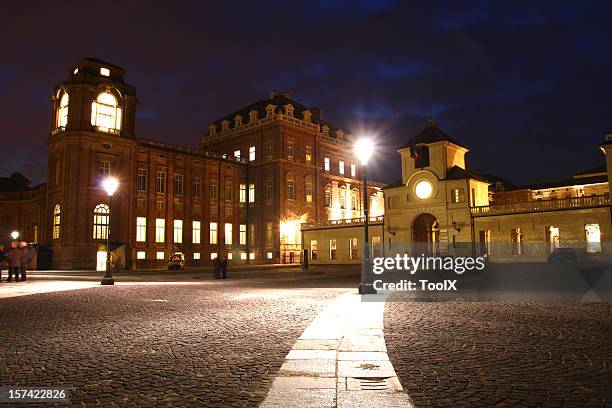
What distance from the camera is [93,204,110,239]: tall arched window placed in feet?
159

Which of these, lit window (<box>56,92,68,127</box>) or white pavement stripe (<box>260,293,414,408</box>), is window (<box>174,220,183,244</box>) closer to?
lit window (<box>56,92,68,127</box>)

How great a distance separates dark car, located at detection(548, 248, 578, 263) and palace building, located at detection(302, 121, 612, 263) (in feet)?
4.09

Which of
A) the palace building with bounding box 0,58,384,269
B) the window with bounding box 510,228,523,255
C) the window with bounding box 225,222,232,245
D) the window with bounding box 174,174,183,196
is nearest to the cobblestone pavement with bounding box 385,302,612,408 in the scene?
the window with bounding box 510,228,523,255

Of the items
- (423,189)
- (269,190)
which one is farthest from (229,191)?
(423,189)

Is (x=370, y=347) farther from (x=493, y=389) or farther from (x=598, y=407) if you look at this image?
(x=598, y=407)

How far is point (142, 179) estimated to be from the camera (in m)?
54.2

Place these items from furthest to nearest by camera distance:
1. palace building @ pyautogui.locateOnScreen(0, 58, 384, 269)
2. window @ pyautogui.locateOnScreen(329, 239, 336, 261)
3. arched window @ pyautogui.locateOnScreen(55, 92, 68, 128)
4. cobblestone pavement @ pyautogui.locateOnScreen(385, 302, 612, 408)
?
window @ pyautogui.locateOnScreen(329, 239, 336, 261), arched window @ pyautogui.locateOnScreen(55, 92, 68, 128), palace building @ pyautogui.locateOnScreen(0, 58, 384, 269), cobblestone pavement @ pyautogui.locateOnScreen(385, 302, 612, 408)

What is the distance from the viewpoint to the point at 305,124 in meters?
68.8

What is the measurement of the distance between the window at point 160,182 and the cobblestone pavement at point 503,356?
49.2 metres

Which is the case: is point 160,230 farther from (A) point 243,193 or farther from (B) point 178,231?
(A) point 243,193

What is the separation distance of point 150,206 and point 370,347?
50898 millimetres

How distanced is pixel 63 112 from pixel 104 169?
8.28m

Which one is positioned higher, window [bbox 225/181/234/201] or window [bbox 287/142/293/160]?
window [bbox 287/142/293/160]

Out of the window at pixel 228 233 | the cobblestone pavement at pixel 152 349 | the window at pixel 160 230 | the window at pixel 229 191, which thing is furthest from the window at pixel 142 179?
the cobblestone pavement at pixel 152 349
